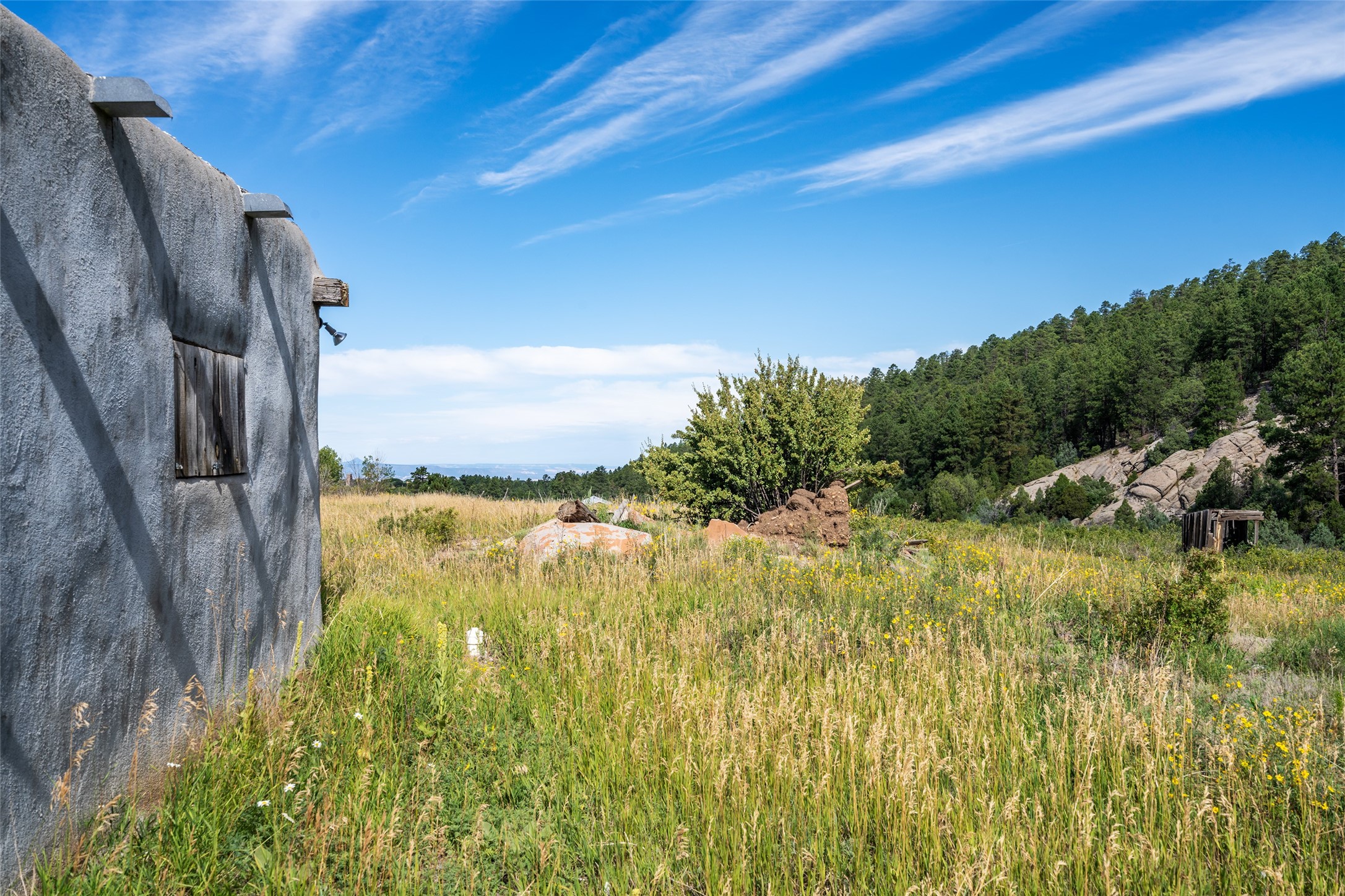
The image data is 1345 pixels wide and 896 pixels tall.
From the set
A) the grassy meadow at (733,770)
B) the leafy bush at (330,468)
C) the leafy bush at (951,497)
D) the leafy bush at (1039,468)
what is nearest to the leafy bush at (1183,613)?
the grassy meadow at (733,770)

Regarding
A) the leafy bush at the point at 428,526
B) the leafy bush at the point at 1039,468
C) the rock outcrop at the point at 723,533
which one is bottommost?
the rock outcrop at the point at 723,533

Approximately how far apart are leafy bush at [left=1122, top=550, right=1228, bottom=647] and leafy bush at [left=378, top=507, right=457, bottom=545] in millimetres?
9231

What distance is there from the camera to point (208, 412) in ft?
12.8

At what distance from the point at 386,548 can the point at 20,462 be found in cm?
726

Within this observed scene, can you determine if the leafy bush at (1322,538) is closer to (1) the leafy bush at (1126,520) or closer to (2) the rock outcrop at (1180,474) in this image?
(1) the leafy bush at (1126,520)

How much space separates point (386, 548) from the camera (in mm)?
9578

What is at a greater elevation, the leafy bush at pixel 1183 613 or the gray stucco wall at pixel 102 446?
the gray stucco wall at pixel 102 446

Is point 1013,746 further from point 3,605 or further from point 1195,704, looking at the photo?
point 3,605

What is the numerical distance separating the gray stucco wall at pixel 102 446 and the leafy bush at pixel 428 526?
709 centimetres

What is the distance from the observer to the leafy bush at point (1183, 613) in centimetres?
643

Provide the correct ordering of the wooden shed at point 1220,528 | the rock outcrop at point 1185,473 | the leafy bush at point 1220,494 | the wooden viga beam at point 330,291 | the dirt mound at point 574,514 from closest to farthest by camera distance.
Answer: the wooden viga beam at point 330,291
the dirt mound at point 574,514
the wooden shed at point 1220,528
the leafy bush at point 1220,494
the rock outcrop at point 1185,473

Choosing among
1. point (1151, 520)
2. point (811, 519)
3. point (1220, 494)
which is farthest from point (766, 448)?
point (1220, 494)

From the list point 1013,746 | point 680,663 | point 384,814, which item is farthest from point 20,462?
point 1013,746

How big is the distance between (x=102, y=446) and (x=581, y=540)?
7270 millimetres
